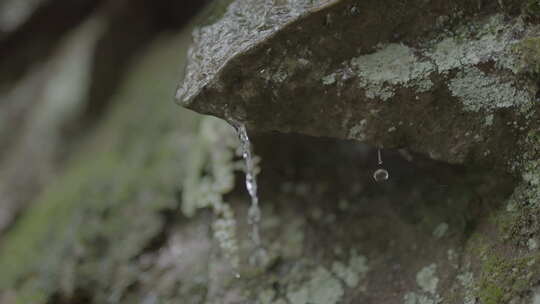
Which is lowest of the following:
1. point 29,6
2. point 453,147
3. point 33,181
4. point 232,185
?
point 33,181

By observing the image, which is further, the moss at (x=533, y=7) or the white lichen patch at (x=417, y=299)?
A: the white lichen patch at (x=417, y=299)

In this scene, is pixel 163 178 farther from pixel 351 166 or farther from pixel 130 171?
pixel 351 166

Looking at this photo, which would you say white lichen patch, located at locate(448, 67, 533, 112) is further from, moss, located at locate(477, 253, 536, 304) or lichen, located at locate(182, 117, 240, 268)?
lichen, located at locate(182, 117, 240, 268)

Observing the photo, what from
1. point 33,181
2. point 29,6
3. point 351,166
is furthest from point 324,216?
point 29,6

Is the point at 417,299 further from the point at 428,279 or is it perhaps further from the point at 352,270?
the point at 352,270

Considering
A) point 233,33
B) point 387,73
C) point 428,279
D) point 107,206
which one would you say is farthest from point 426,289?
point 107,206

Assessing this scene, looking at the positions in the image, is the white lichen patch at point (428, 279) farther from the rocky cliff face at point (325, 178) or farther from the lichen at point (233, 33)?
the lichen at point (233, 33)

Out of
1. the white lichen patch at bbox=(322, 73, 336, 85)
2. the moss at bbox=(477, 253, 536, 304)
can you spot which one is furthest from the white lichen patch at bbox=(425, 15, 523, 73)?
the moss at bbox=(477, 253, 536, 304)

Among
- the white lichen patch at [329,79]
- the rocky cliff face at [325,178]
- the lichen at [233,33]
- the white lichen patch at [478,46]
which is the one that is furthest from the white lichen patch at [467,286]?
the lichen at [233,33]
